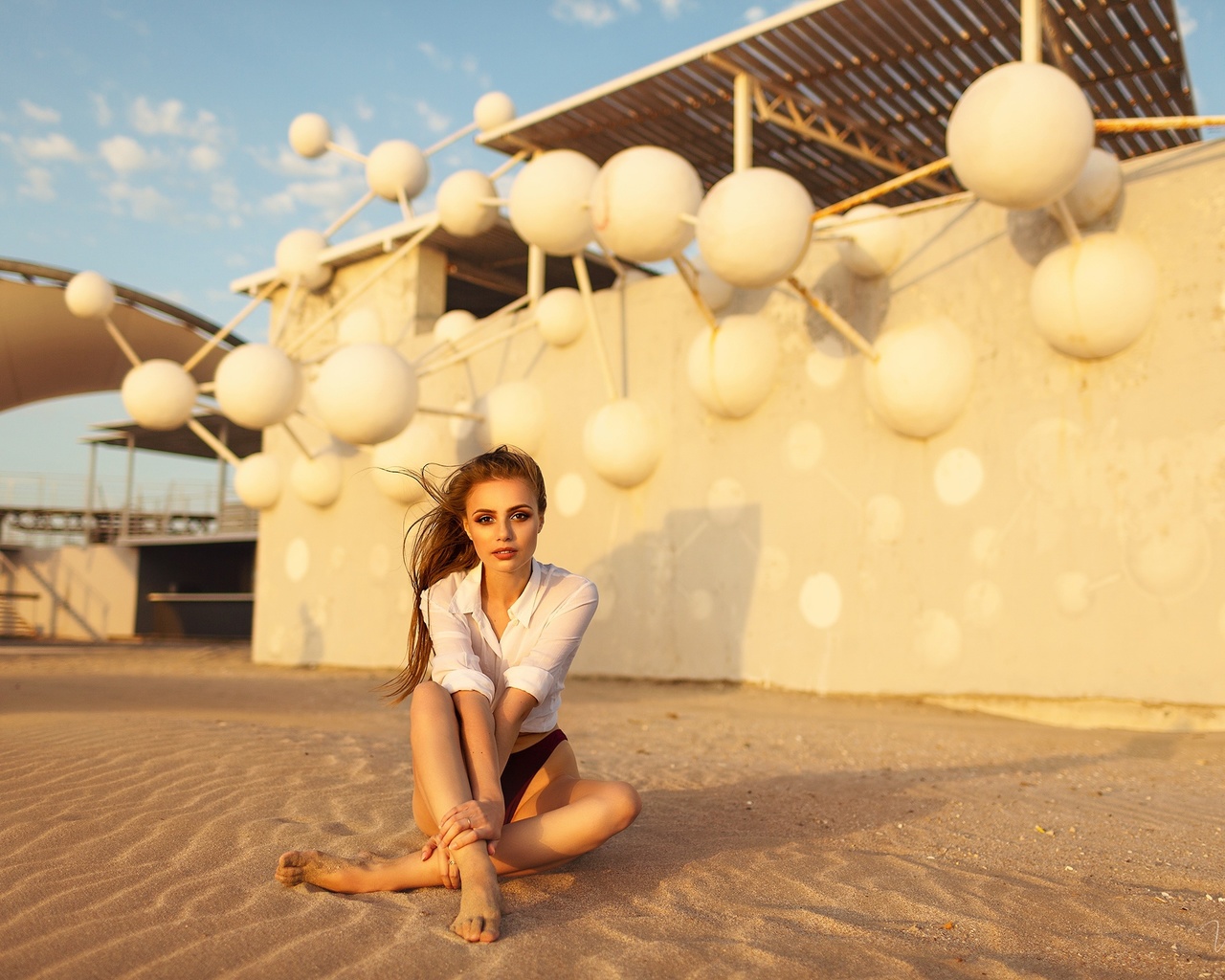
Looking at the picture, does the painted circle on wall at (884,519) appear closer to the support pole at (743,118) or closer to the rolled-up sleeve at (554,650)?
the support pole at (743,118)

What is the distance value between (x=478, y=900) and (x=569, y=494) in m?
8.32

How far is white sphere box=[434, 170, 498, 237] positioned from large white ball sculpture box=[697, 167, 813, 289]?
4124 millimetres

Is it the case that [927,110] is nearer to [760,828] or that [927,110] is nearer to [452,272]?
[452,272]

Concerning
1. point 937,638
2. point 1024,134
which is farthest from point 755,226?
point 937,638

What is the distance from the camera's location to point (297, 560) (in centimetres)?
1298

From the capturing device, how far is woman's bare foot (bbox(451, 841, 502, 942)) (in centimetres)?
208

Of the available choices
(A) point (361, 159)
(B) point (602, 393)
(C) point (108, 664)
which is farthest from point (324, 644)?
(A) point (361, 159)

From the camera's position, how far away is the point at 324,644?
12469mm

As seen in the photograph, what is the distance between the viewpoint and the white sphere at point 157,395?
9.85m

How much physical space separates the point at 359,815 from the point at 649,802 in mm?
1115

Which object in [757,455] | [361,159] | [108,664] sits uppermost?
[361,159]

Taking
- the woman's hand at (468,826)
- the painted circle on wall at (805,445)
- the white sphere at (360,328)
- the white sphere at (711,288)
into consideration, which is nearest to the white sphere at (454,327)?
the white sphere at (360,328)

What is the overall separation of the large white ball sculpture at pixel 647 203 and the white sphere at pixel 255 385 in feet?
11.9

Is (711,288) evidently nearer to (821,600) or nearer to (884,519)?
(884,519)
